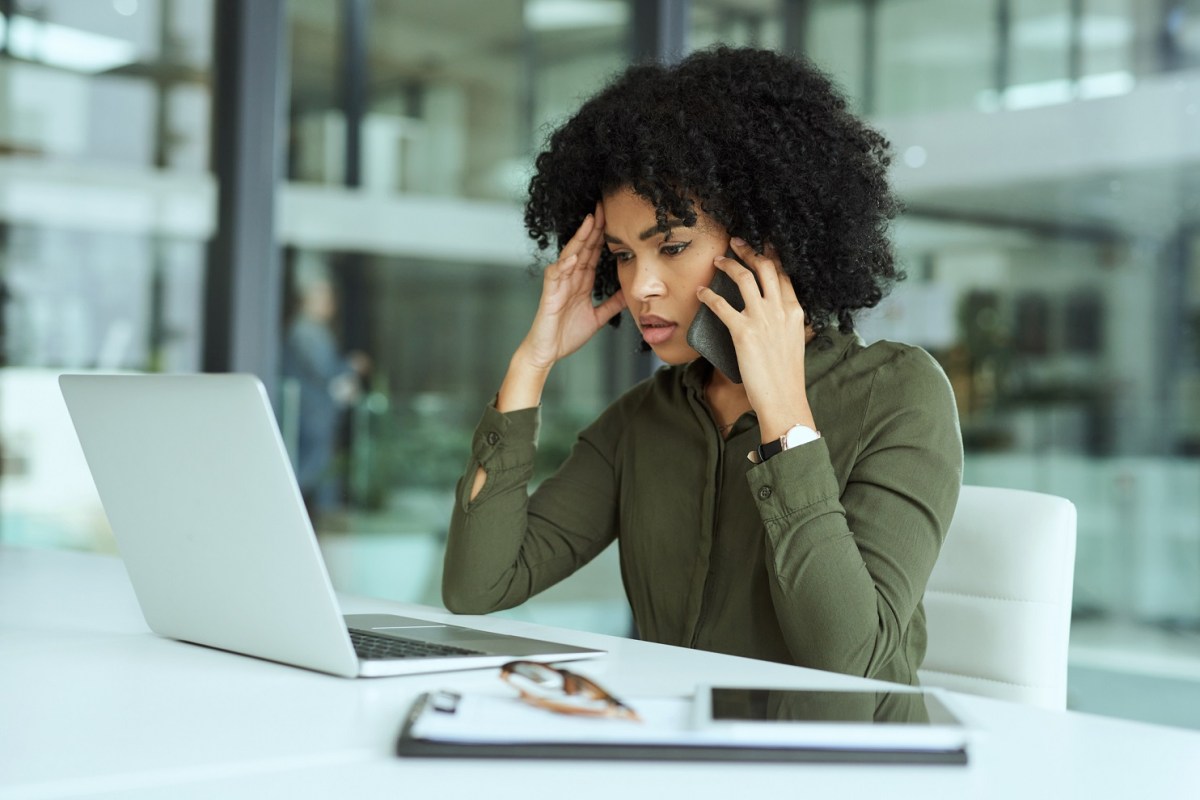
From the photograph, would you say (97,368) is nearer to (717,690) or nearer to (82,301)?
(82,301)

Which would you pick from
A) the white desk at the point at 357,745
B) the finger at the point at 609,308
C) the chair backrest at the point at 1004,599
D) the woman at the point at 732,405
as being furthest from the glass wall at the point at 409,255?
the white desk at the point at 357,745

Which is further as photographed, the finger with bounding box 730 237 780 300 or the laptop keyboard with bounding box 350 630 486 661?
the finger with bounding box 730 237 780 300

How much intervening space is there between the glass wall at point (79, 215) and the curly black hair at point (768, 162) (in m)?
2.67

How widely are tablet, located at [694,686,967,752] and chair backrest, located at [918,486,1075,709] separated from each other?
61cm

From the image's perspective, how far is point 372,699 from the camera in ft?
3.29

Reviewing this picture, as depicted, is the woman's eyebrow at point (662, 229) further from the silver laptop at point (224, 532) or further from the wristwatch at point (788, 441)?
the silver laptop at point (224, 532)

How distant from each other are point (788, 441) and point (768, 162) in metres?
0.40

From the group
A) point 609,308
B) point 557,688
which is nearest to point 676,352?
point 609,308

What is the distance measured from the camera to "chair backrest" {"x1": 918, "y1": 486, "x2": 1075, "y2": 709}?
147cm

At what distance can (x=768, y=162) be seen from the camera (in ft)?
5.20

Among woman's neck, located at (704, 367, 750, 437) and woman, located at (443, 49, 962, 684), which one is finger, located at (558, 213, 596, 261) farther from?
woman's neck, located at (704, 367, 750, 437)

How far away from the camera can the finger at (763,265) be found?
59.8 inches

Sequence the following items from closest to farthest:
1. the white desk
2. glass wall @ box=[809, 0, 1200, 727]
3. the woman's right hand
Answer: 1. the white desk
2. the woman's right hand
3. glass wall @ box=[809, 0, 1200, 727]

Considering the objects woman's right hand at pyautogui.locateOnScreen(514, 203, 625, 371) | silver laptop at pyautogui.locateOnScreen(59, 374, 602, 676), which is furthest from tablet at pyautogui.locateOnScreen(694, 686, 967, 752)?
woman's right hand at pyautogui.locateOnScreen(514, 203, 625, 371)
